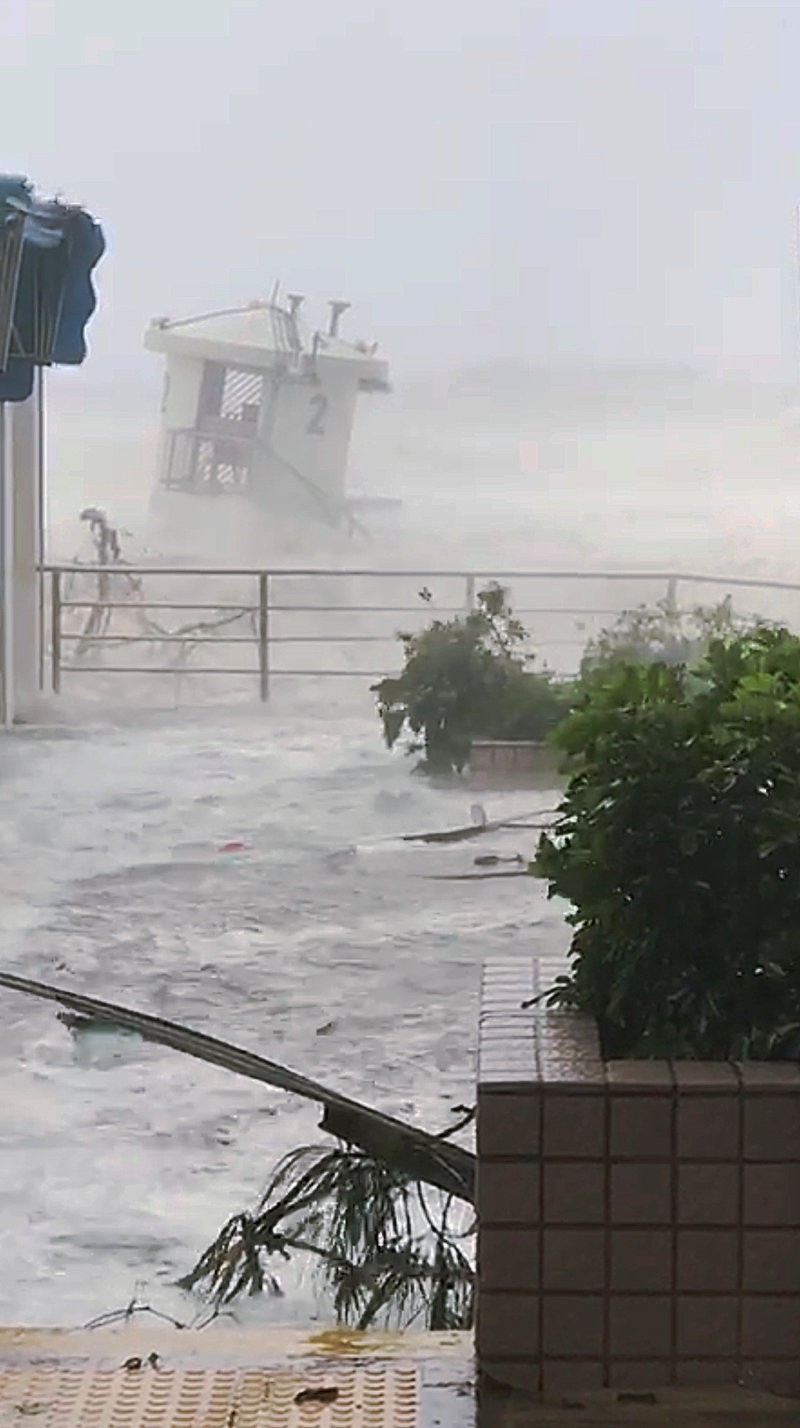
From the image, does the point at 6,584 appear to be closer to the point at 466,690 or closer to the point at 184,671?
the point at 184,671

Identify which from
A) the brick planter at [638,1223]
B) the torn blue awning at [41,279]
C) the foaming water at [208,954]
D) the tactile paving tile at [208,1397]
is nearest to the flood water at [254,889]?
the foaming water at [208,954]

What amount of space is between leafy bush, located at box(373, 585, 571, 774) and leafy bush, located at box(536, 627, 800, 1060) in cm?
93

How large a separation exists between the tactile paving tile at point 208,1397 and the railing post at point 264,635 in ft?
3.87

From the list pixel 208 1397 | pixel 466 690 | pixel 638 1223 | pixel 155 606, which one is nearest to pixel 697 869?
pixel 638 1223

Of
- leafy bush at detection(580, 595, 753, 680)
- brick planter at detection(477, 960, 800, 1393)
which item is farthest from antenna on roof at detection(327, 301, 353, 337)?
brick planter at detection(477, 960, 800, 1393)

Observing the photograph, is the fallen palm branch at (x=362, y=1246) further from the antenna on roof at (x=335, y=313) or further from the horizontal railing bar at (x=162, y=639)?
the antenna on roof at (x=335, y=313)

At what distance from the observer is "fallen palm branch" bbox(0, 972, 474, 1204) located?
5.63 feet

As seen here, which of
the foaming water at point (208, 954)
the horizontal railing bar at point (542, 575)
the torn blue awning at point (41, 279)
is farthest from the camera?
the horizontal railing bar at point (542, 575)

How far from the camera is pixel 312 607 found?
238cm

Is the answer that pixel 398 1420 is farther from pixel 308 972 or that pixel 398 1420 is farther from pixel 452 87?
pixel 452 87

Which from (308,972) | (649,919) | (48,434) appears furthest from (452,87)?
(649,919)

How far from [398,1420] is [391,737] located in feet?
4.17

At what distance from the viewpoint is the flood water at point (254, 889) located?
201 centimetres

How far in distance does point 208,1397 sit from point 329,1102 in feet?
1.76
